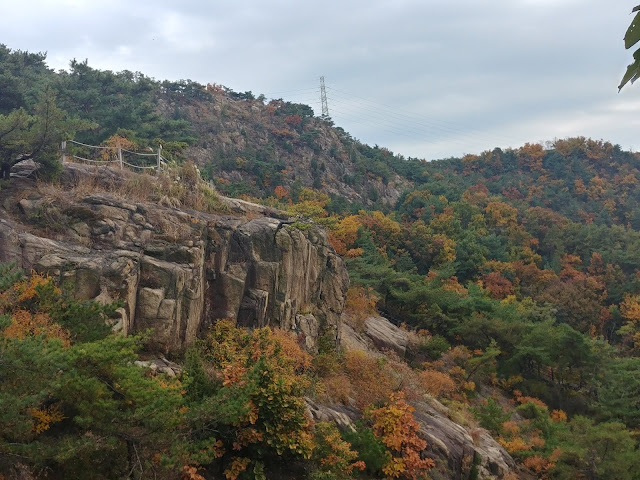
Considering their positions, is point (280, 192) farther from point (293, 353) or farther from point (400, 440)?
point (400, 440)

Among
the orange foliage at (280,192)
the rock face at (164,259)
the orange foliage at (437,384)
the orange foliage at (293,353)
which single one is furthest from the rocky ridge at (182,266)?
the orange foliage at (280,192)

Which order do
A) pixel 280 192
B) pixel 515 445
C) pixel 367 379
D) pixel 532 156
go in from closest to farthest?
pixel 367 379
pixel 515 445
pixel 280 192
pixel 532 156

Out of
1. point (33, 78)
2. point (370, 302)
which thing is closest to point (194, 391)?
point (370, 302)

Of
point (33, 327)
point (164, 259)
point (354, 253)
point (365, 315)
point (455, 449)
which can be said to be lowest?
point (455, 449)

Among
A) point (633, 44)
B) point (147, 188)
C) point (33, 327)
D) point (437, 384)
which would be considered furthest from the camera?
point (437, 384)

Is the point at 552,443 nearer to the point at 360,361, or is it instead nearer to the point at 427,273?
the point at 360,361

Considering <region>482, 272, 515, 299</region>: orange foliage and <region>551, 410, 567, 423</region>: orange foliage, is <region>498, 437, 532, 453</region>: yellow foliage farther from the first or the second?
<region>482, 272, 515, 299</region>: orange foliage

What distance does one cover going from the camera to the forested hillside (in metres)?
7.22

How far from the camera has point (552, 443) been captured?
1803 cm

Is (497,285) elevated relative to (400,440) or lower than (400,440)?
lower

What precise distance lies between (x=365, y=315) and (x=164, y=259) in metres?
13.3

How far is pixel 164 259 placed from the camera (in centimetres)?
1262

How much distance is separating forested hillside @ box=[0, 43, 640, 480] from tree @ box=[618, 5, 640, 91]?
6.18 m

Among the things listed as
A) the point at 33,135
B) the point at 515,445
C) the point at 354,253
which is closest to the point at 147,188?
the point at 33,135
